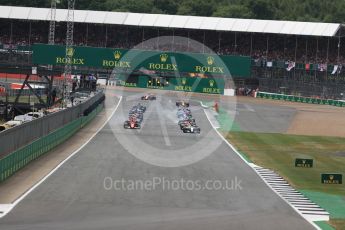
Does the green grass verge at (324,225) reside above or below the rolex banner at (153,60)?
below

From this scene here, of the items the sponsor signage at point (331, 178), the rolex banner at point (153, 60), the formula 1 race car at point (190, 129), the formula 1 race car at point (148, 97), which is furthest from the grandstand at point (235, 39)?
the sponsor signage at point (331, 178)

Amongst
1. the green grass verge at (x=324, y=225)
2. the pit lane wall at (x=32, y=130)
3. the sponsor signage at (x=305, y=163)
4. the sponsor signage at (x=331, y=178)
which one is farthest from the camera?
the sponsor signage at (x=305, y=163)

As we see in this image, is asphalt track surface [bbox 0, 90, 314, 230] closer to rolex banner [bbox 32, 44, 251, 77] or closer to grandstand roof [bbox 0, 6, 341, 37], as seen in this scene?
rolex banner [bbox 32, 44, 251, 77]

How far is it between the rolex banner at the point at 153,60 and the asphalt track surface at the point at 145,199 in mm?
61199

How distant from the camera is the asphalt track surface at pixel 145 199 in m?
26.9

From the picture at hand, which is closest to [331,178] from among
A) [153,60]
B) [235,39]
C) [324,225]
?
[324,225]

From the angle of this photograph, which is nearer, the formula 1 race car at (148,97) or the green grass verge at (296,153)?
the green grass verge at (296,153)

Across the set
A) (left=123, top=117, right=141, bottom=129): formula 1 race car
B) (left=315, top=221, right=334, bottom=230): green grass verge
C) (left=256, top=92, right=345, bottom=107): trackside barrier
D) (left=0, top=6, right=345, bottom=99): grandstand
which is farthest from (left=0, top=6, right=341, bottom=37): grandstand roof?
(left=315, top=221, right=334, bottom=230): green grass verge

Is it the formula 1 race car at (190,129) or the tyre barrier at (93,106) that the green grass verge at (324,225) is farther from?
the tyre barrier at (93,106)

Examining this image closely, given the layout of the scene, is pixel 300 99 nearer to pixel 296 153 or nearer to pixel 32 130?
pixel 296 153

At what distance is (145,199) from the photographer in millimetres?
32344

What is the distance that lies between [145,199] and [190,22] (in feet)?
343

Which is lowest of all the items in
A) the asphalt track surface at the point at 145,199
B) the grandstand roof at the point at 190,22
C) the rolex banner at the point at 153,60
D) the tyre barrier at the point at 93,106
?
the asphalt track surface at the point at 145,199

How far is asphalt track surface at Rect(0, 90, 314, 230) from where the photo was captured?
88.2 feet
